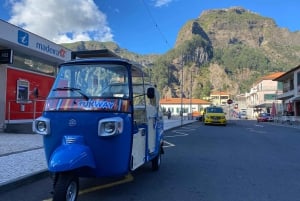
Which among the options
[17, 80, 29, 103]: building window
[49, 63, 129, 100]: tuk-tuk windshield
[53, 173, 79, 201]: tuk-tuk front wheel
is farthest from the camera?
[17, 80, 29, 103]: building window

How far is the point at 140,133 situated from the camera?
23.9 ft

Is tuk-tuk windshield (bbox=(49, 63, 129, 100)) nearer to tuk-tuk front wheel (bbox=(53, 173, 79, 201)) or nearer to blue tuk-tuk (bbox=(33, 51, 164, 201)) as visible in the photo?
blue tuk-tuk (bbox=(33, 51, 164, 201))

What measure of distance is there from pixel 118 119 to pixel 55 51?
16.2 meters

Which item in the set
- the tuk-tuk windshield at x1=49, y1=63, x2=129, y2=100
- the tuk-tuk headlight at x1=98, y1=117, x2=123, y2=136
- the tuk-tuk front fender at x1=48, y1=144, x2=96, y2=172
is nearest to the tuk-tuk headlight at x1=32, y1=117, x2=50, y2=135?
the tuk-tuk front fender at x1=48, y1=144, x2=96, y2=172

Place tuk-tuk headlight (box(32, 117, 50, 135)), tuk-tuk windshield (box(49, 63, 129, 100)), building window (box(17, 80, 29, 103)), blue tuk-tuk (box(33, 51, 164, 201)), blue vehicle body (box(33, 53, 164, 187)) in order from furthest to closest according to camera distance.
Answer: building window (box(17, 80, 29, 103)) < tuk-tuk windshield (box(49, 63, 129, 100)) < tuk-tuk headlight (box(32, 117, 50, 135)) < blue vehicle body (box(33, 53, 164, 187)) < blue tuk-tuk (box(33, 51, 164, 201))

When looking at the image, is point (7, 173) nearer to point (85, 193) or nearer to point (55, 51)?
point (85, 193)

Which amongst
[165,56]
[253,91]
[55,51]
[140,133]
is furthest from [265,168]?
[165,56]

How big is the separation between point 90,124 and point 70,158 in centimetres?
73

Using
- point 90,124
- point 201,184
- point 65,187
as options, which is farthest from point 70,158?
point 201,184

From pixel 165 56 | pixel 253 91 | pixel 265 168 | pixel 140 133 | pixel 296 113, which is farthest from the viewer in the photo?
pixel 165 56

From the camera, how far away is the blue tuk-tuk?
18.4ft

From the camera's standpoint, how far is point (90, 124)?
592 centimetres

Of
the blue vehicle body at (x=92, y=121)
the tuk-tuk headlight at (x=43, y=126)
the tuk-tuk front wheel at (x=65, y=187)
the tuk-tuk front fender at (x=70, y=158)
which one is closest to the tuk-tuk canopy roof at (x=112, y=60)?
the blue vehicle body at (x=92, y=121)

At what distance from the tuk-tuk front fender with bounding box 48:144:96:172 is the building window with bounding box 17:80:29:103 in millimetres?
14120
